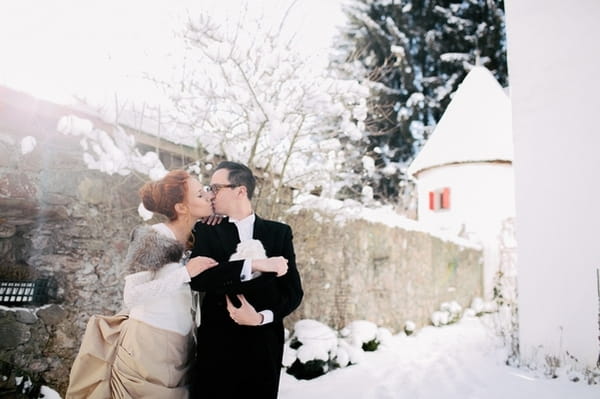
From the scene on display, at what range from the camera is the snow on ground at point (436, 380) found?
388cm

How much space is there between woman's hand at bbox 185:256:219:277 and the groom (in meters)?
0.02

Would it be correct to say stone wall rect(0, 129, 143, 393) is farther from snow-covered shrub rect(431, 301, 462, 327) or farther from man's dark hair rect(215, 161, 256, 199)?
snow-covered shrub rect(431, 301, 462, 327)

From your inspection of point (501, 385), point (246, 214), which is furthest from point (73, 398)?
point (501, 385)

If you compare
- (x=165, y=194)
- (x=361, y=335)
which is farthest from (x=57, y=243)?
(x=361, y=335)

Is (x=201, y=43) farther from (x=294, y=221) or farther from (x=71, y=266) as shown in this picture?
(x=294, y=221)

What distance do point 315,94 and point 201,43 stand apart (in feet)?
3.18

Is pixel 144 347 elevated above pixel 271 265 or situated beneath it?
situated beneath

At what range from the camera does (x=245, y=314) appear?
1729 mm

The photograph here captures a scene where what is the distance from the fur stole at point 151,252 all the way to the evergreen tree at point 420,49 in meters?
15.0

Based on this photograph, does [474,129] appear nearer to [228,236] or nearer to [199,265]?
[228,236]

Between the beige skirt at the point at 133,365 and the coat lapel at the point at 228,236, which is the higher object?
the coat lapel at the point at 228,236

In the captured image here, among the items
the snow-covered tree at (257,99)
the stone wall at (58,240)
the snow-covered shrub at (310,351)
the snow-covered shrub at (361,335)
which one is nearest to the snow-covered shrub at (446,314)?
the snow-covered shrub at (361,335)

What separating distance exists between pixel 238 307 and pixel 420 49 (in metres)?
18.1

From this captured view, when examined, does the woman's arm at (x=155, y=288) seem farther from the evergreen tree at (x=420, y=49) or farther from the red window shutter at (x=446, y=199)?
Answer: the evergreen tree at (x=420, y=49)
